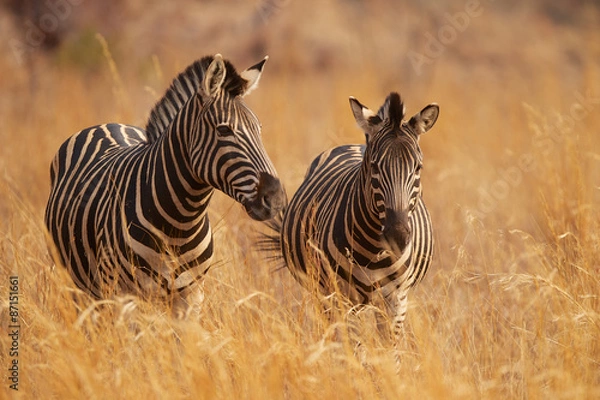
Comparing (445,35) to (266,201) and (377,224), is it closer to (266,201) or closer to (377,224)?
(377,224)

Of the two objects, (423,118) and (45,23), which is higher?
(45,23)

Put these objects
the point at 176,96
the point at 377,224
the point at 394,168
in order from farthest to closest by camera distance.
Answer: the point at 176,96, the point at 377,224, the point at 394,168

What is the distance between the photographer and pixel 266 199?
156 inches

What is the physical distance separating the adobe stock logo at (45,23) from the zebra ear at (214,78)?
9767 millimetres

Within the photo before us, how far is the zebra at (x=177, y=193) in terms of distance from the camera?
160 inches

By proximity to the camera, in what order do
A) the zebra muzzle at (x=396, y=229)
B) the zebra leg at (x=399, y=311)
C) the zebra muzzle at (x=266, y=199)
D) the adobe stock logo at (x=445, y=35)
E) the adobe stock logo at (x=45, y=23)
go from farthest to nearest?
1. the adobe stock logo at (x=445, y=35)
2. the adobe stock logo at (x=45, y=23)
3. the zebra leg at (x=399, y=311)
4. the zebra muzzle at (x=396, y=229)
5. the zebra muzzle at (x=266, y=199)

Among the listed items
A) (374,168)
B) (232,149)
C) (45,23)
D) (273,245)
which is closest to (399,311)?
(374,168)

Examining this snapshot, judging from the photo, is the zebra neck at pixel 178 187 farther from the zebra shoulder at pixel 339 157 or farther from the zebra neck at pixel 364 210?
the zebra shoulder at pixel 339 157

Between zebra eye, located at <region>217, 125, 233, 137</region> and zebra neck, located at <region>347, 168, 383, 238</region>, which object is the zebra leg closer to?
zebra neck, located at <region>347, 168, 383, 238</region>

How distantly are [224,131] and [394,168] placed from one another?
982mm

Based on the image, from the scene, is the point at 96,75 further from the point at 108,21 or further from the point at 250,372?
the point at 250,372

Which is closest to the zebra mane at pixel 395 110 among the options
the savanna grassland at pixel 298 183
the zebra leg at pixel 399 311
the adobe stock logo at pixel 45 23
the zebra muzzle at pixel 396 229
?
the zebra muzzle at pixel 396 229

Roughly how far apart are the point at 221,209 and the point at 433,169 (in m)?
3.71

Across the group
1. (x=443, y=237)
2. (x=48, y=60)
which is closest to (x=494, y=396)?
(x=443, y=237)
